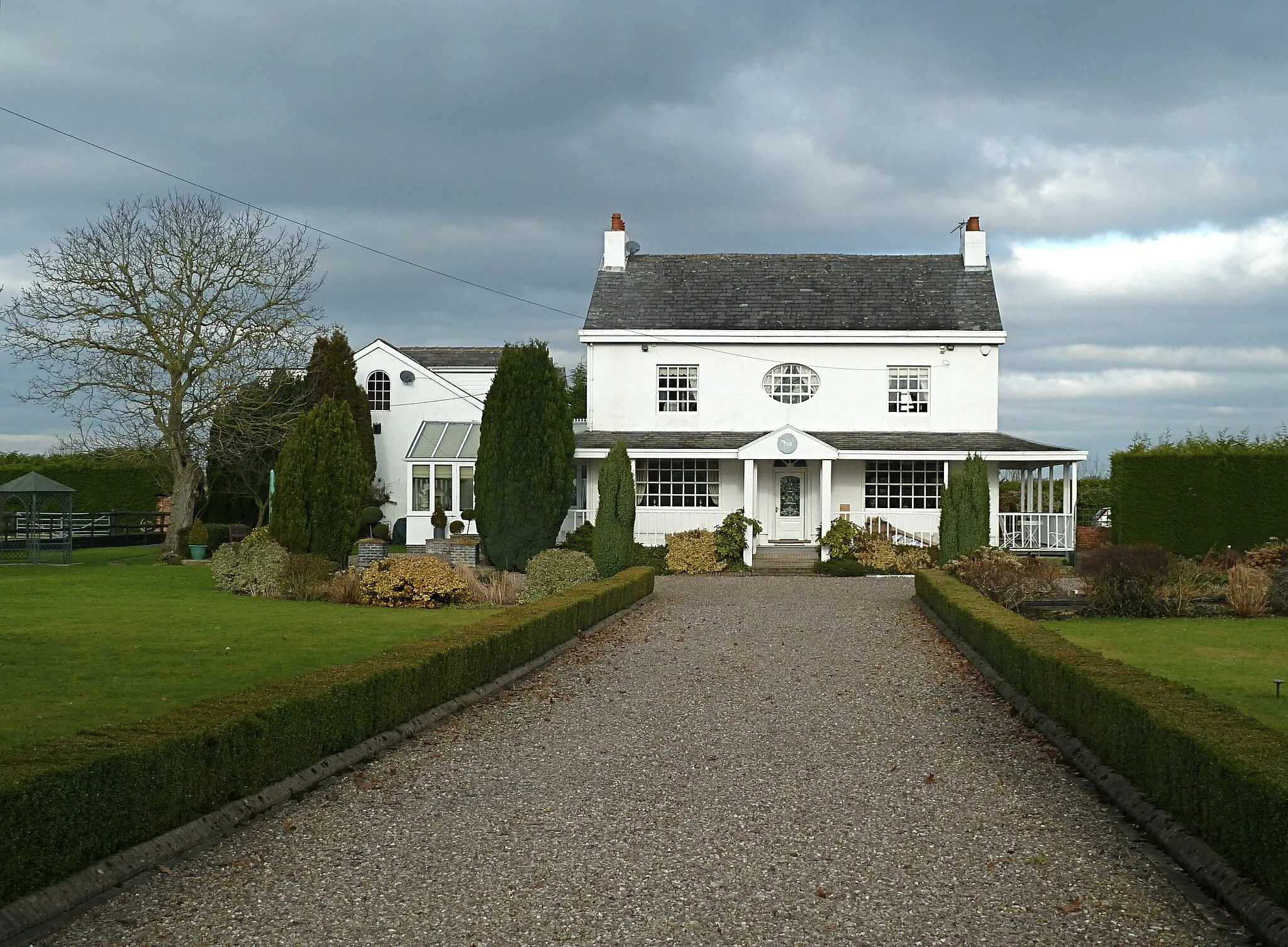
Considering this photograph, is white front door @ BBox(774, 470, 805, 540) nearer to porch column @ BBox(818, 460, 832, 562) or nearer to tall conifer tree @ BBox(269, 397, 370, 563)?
porch column @ BBox(818, 460, 832, 562)

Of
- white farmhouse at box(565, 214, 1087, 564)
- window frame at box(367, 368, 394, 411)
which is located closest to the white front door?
white farmhouse at box(565, 214, 1087, 564)

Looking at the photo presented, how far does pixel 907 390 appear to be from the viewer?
30.8 m

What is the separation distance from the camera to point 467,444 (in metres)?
32.3

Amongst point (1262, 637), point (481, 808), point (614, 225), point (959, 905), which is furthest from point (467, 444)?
point (959, 905)

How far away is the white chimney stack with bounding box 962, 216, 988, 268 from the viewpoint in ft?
108

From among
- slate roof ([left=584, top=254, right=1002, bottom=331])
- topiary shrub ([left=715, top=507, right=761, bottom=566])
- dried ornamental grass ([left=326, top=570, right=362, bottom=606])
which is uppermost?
slate roof ([left=584, top=254, right=1002, bottom=331])

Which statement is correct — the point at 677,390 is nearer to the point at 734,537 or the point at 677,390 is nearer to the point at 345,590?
the point at 734,537

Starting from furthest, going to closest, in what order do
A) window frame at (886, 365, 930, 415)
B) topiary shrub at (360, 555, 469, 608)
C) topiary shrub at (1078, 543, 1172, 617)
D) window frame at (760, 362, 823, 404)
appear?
1. window frame at (760, 362, 823, 404)
2. window frame at (886, 365, 930, 415)
3. topiary shrub at (360, 555, 469, 608)
4. topiary shrub at (1078, 543, 1172, 617)

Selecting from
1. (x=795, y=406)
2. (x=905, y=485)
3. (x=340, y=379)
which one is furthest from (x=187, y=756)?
(x=340, y=379)

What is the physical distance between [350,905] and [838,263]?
2991 centimetres

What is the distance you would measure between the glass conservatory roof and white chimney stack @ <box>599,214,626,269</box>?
582 cm

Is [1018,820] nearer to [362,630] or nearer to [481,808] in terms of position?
[481,808]

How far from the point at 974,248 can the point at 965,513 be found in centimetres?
1098

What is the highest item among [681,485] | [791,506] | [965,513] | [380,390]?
A: [380,390]
